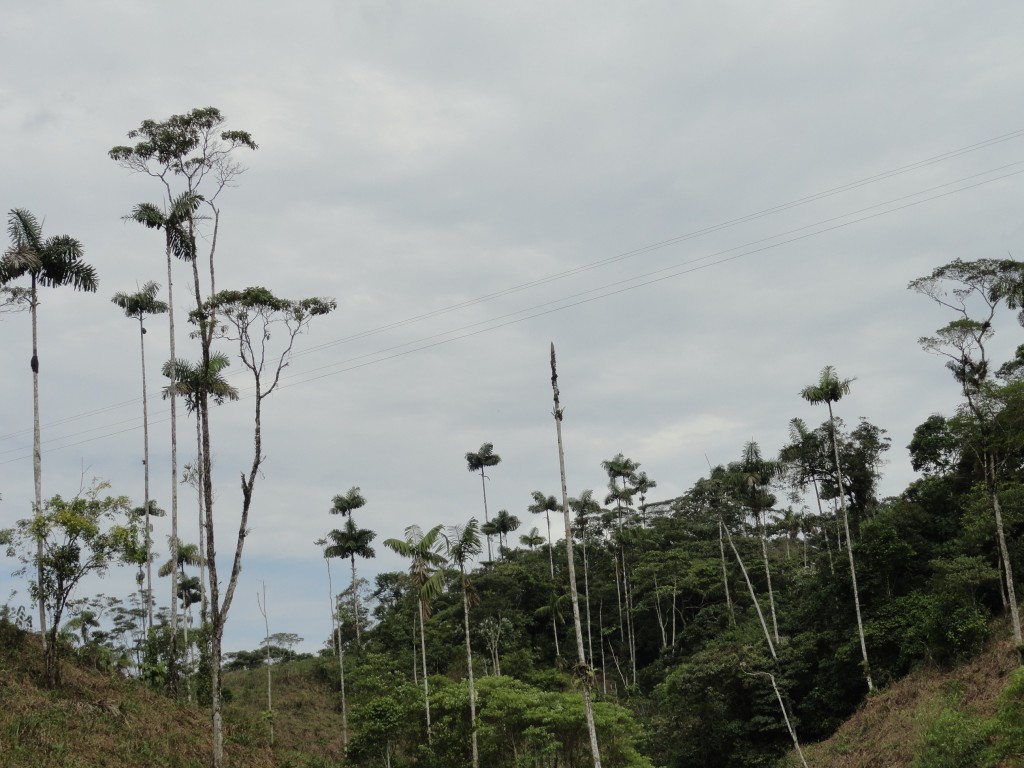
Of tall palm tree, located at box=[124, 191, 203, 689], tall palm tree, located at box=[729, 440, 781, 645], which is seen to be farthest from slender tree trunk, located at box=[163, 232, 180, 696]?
tall palm tree, located at box=[729, 440, 781, 645]

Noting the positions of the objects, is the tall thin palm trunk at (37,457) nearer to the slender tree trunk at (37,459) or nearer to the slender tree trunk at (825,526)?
the slender tree trunk at (37,459)

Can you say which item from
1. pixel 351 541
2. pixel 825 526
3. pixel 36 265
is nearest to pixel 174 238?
pixel 36 265

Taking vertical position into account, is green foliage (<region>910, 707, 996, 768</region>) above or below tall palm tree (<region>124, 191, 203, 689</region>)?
below

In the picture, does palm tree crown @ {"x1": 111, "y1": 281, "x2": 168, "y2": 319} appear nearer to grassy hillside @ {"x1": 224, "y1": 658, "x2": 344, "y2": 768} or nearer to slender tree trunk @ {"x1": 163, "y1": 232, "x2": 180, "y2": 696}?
slender tree trunk @ {"x1": 163, "y1": 232, "x2": 180, "y2": 696}

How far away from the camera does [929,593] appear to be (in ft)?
132

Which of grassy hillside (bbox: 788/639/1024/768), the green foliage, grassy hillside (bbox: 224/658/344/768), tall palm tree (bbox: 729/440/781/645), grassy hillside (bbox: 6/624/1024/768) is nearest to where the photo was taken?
grassy hillside (bbox: 6/624/1024/768)

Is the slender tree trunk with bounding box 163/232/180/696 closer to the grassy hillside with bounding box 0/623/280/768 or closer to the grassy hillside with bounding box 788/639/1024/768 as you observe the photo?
the grassy hillside with bounding box 0/623/280/768

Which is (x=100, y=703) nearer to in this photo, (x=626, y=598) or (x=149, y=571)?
(x=149, y=571)

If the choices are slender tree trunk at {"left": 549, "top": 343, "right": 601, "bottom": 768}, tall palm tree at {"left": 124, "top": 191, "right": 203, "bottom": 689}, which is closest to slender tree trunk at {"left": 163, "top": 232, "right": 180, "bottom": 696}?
tall palm tree at {"left": 124, "top": 191, "right": 203, "bottom": 689}

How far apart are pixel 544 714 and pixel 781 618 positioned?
2343cm

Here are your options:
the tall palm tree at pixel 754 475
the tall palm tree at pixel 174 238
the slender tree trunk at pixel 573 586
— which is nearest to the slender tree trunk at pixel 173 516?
the tall palm tree at pixel 174 238

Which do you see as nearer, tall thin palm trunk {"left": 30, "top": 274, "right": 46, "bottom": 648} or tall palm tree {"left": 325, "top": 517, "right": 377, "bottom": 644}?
tall thin palm trunk {"left": 30, "top": 274, "right": 46, "bottom": 648}

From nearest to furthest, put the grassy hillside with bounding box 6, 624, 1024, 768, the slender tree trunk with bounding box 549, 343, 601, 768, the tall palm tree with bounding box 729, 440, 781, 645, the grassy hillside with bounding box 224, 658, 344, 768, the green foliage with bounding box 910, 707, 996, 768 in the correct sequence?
the slender tree trunk with bounding box 549, 343, 601, 768 < the grassy hillside with bounding box 6, 624, 1024, 768 < the green foliage with bounding box 910, 707, 996, 768 < the grassy hillside with bounding box 224, 658, 344, 768 < the tall palm tree with bounding box 729, 440, 781, 645

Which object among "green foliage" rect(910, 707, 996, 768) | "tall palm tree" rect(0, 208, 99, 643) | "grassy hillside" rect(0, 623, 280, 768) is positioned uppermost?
"tall palm tree" rect(0, 208, 99, 643)
